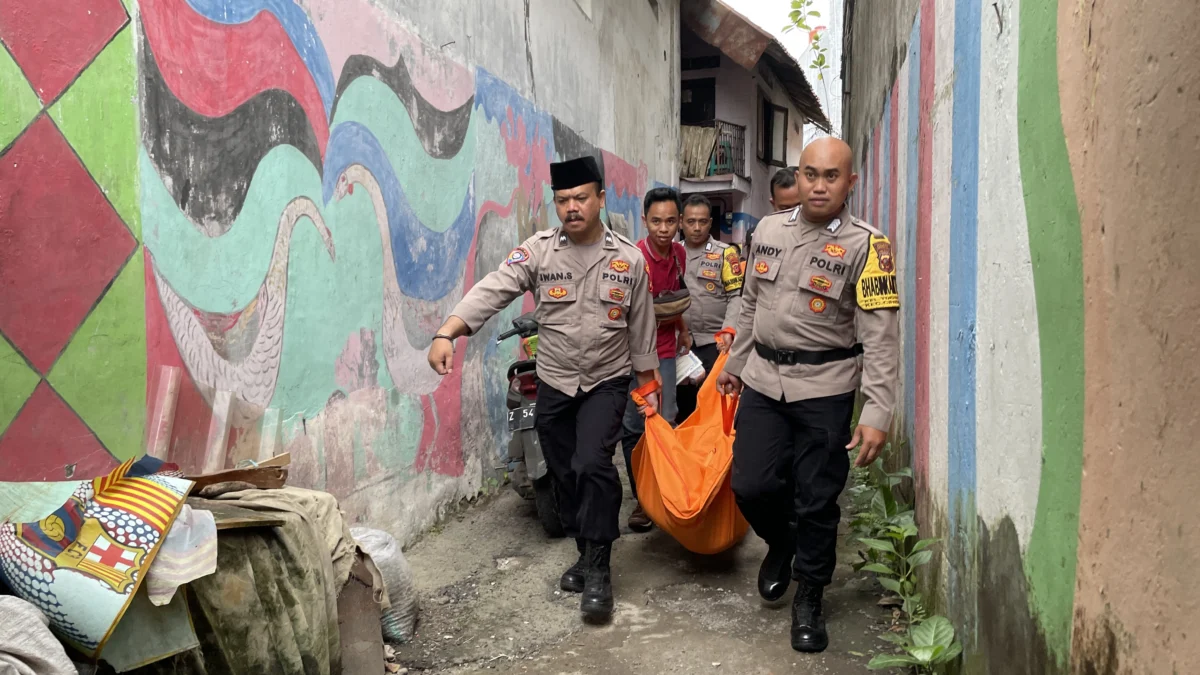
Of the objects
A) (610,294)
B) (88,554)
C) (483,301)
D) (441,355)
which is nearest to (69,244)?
(88,554)

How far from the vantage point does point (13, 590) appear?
189cm

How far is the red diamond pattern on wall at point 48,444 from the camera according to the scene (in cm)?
238

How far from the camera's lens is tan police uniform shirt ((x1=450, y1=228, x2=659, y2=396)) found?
3.81m

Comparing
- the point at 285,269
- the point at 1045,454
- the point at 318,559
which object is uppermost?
the point at 285,269

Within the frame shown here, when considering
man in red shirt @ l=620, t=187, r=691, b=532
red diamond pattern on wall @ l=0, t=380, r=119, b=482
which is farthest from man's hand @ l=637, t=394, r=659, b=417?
red diamond pattern on wall @ l=0, t=380, r=119, b=482

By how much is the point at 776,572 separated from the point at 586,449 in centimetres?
91

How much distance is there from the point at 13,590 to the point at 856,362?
2.65 m

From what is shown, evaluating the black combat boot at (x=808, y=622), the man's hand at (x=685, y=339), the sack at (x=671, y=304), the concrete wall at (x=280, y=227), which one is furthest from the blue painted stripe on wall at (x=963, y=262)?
the concrete wall at (x=280, y=227)

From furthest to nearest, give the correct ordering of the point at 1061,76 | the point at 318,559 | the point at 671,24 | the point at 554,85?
1. the point at 671,24
2. the point at 554,85
3. the point at 318,559
4. the point at 1061,76

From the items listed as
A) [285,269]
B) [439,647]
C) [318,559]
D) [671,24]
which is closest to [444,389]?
[285,269]

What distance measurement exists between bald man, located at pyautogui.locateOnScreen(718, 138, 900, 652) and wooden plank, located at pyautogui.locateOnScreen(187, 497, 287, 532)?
67.6 inches

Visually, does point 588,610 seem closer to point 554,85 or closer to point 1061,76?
point 1061,76

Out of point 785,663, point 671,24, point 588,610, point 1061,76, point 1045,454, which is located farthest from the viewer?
point 671,24

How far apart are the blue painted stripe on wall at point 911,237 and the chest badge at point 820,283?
1.07 meters
